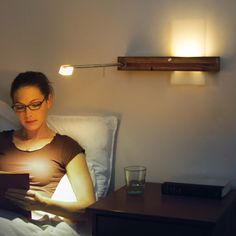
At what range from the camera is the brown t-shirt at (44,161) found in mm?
2279

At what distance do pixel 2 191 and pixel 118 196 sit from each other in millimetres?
475

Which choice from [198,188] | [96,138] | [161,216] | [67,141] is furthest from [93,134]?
[161,216]

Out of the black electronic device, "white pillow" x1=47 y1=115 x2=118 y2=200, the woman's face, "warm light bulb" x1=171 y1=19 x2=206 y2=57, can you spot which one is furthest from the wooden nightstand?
"warm light bulb" x1=171 y1=19 x2=206 y2=57

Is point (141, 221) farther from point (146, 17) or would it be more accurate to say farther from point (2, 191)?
point (146, 17)

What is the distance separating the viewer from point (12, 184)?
2168 millimetres

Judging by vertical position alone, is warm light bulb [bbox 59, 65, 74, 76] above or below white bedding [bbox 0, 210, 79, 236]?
above

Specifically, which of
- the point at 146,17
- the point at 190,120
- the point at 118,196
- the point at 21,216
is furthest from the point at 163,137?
the point at 21,216

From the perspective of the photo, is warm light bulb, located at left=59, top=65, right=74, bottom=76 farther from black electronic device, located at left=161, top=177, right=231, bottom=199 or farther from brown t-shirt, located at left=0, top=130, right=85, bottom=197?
black electronic device, located at left=161, top=177, right=231, bottom=199

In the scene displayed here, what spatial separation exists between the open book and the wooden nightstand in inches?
11.9

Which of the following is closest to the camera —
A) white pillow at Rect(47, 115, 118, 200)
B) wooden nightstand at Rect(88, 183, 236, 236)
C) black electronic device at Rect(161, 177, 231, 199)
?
wooden nightstand at Rect(88, 183, 236, 236)

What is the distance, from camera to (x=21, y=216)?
7.00 ft

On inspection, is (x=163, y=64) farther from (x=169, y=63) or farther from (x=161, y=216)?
(x=161, y=216)

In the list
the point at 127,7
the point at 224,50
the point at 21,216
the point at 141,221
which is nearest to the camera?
the point at 141,221

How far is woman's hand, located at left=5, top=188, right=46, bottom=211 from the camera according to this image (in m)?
2.16
